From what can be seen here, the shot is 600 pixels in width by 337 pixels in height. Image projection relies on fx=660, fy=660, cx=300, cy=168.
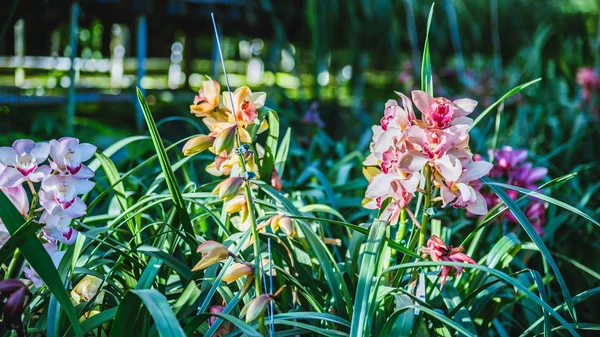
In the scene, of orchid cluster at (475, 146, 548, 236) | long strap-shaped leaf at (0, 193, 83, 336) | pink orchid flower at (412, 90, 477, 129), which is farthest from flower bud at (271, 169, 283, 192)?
orchid cluster at (475, 146, 548, 236)

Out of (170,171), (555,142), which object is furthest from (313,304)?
(555,142)

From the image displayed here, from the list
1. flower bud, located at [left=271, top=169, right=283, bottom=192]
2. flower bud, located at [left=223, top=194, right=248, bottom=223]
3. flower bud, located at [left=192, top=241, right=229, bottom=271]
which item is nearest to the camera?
flower bud, located at [left=192, top=241, right=229, bottom=271]

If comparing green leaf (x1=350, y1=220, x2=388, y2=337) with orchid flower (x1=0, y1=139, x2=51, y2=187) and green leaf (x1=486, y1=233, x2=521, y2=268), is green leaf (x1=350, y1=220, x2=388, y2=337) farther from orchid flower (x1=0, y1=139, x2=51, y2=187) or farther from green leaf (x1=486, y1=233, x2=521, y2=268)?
orchid flower (x1=0, y1=139, x2=51, y2=187)

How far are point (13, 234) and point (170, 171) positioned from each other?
0.21m

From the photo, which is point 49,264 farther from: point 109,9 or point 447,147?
point 109,9

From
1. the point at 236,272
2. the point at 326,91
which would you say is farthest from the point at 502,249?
the point at 326,91

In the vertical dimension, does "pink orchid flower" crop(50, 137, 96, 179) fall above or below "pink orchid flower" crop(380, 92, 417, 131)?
below

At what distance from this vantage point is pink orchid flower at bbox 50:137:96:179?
0.83 meters

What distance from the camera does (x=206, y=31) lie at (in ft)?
13.6

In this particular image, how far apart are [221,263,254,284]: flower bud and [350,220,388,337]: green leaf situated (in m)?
0.14

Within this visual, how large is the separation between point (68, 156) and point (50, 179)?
39 mm

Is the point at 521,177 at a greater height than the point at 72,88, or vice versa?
the point at 72,88

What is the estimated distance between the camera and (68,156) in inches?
33.2

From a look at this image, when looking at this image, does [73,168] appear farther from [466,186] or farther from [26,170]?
[466,186]
